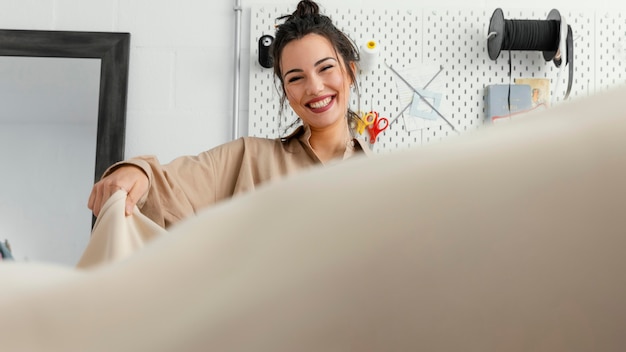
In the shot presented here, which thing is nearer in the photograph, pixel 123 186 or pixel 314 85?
pixel 123 186

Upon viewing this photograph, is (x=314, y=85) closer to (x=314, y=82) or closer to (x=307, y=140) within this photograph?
(x=314, y=82)

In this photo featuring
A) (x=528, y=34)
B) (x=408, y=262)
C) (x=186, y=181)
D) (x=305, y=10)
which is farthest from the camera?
(x=528, y=34)

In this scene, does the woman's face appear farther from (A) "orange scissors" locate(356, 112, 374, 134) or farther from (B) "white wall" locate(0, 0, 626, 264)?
(B) "white wall" locate(0, 0, 626, 264)

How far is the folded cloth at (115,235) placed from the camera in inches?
30.3

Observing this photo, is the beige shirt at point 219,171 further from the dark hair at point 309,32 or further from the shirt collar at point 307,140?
the dark hair at point 309,32

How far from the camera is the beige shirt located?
3.86ft

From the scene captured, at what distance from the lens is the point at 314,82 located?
1481mm

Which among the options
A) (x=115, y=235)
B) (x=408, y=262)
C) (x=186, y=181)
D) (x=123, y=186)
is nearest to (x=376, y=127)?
(x=186, y=181)

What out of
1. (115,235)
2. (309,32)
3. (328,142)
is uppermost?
(309,32)

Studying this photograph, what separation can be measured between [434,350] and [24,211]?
1.96m

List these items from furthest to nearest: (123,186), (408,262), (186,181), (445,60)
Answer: (445,60), (186,181), (123,186), (408,262)

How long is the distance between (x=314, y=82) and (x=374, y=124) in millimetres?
493

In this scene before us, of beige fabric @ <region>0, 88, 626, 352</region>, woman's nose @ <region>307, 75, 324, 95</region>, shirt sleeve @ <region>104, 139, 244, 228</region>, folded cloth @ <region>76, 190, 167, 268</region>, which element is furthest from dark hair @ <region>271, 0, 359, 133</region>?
beige fabric @ <region>0, 88, 626, 352</region>

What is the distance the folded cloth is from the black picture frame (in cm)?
109
